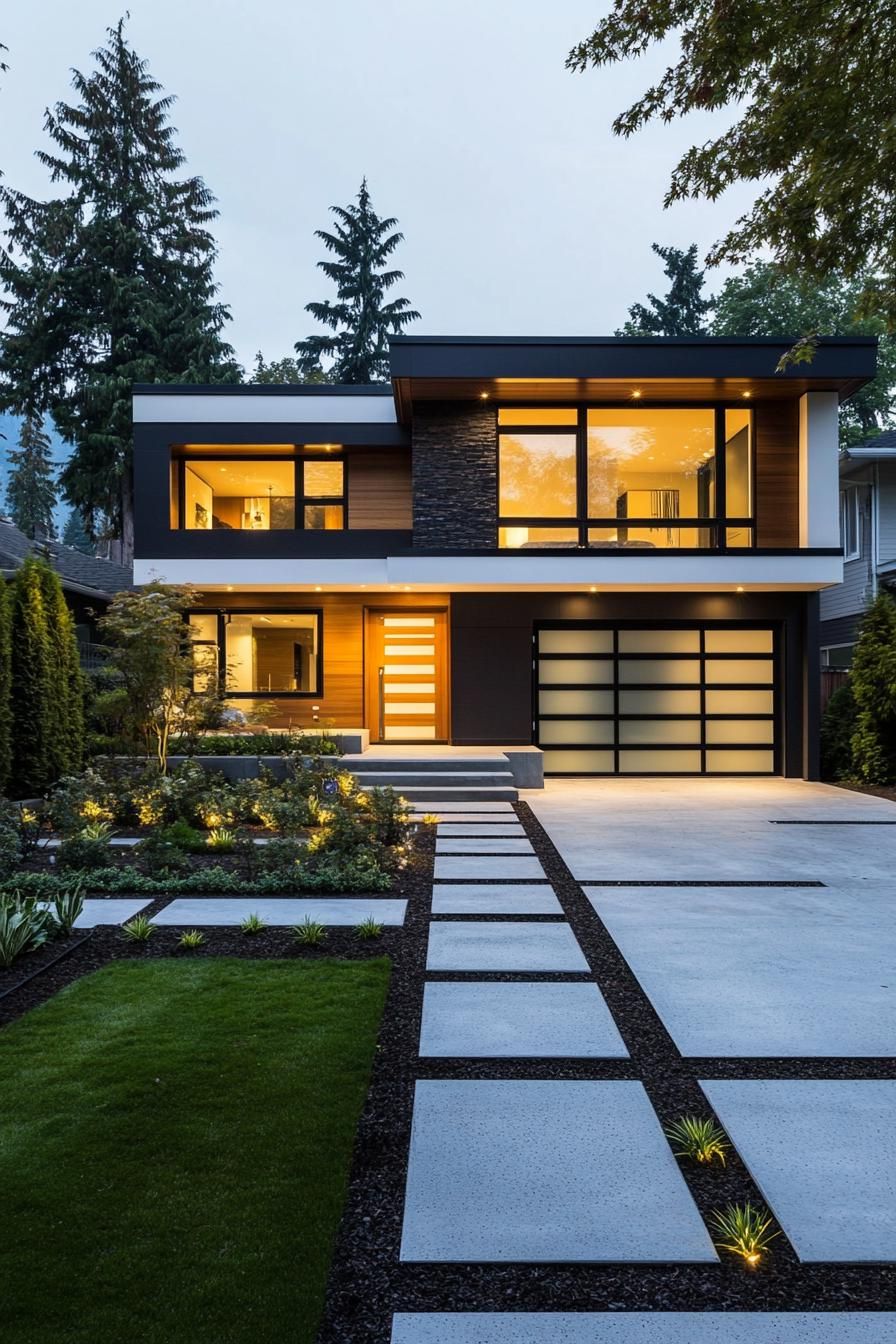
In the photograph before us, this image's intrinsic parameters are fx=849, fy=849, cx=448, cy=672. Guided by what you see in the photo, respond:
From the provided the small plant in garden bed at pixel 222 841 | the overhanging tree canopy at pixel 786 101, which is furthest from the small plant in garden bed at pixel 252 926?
the overhanging tree canopy at pixel 786 101

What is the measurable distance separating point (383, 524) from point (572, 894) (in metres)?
9.46

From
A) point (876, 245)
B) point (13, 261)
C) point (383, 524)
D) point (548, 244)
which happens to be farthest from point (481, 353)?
point (548, 244)

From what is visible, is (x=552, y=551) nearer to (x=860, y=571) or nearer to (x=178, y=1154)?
(x=860, y=571)

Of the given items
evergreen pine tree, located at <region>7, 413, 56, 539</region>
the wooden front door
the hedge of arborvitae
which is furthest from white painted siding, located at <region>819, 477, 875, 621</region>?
evergreen pine tree, located at <region>7, 413, 56, 539</region>

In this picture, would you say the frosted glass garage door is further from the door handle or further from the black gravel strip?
the black gravel strip

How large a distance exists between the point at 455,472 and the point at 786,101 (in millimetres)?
7814

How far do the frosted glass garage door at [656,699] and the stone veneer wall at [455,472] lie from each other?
2.03 meters

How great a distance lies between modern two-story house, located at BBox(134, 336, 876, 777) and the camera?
1165 cm

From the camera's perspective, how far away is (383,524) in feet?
45.8

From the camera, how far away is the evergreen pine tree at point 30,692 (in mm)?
9078

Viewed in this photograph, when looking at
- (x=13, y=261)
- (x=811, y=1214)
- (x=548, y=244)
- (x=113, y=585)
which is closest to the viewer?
(x=811, y=1214)

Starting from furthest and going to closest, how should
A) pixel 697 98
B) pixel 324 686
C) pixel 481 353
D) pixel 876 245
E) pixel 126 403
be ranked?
pixel 126 403
pixel 324 686
pixel 481 353
pixel 876 245
pixel 697 98

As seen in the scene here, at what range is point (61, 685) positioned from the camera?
9.66 metres

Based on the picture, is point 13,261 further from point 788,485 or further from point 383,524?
point 788,485
